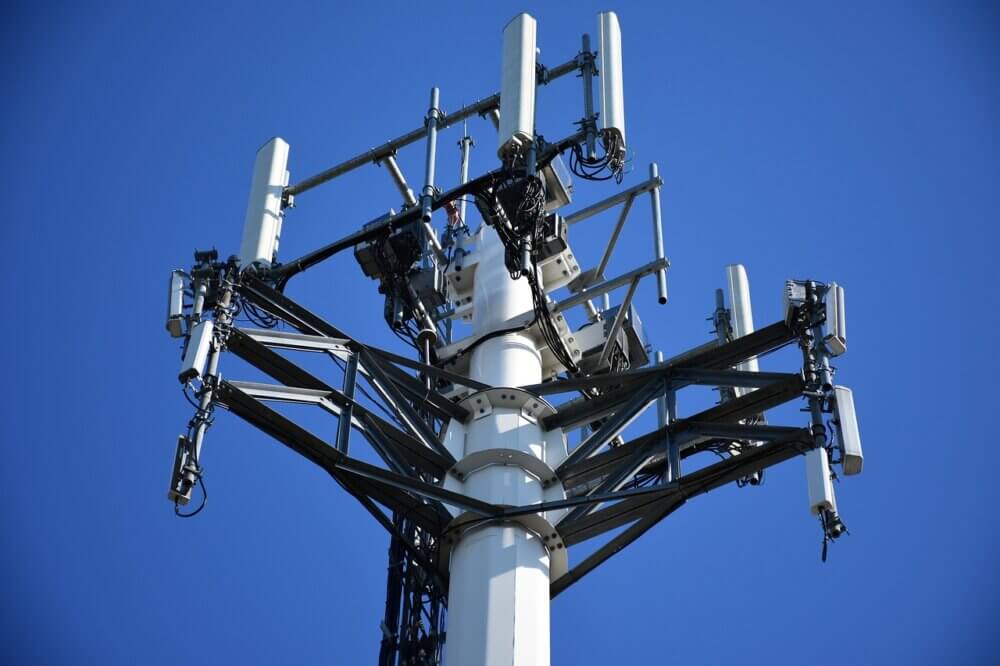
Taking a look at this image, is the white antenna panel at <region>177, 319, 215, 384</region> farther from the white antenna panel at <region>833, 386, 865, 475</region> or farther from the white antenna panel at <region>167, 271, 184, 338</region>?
the white antenna panel at <region>833, 386, 865, 475</region>

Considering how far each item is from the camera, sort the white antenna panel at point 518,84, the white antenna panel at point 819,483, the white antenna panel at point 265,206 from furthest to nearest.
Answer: the white antenna panel at point 265,206 < the white antenna panel at point 518,84 < the white antenna panel at point 819,483

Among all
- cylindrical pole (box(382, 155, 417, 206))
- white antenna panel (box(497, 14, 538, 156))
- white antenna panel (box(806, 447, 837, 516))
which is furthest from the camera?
cylindrical pole (box(382, 155, 417, 206))

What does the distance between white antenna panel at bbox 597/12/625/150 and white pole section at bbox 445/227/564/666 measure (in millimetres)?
3816

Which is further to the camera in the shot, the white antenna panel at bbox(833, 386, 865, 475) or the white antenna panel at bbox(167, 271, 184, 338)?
the white antenna panel at bbox(167, 271, 184, 338)

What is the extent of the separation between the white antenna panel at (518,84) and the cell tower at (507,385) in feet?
0.12

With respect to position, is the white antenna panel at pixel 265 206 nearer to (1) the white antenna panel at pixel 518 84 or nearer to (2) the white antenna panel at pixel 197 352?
(2) the white antenna panel at pixel 197 352

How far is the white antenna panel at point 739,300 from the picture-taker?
23.2 metres

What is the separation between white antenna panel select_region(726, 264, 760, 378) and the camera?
23.2m

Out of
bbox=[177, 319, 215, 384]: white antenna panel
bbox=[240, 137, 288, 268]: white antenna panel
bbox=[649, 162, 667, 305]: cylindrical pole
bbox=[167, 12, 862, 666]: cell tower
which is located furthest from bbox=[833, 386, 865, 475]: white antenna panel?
bbox=[240, 137, 288, 268]: white antenna panel

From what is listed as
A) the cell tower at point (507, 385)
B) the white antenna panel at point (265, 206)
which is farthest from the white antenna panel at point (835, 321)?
the white antenna panel at point (265, 206)

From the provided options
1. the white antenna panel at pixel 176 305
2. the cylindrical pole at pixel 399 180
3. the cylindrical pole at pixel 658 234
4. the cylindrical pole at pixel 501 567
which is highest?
the cylindrical pole at pixel 399 180

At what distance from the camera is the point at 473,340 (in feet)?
70.7

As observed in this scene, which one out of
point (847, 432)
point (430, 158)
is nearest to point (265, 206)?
point (430, 158)

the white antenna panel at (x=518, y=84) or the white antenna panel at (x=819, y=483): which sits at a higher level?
the white antenna panel at (x=518, y=84)
